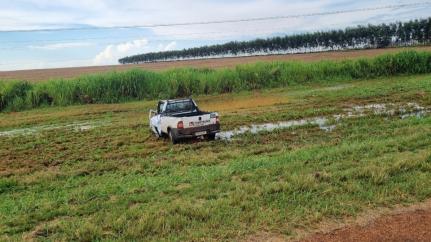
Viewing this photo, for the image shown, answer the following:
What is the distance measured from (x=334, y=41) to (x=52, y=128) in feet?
396

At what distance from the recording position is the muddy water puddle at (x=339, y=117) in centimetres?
1575

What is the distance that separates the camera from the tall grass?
31656 millimetres

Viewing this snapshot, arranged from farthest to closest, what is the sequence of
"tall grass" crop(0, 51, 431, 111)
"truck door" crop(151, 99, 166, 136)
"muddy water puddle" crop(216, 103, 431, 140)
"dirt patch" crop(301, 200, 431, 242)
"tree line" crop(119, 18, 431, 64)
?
"tree line" crop(119, 18, 431, 64) < "tall grass" crop(0, 51, 431, 111) < "muddy water puddle" crop(216, 103, 431, 140) < "truck door" crop(151, 99, 166, 136) < "dirt patch" crop(301, 200, 431, 242)

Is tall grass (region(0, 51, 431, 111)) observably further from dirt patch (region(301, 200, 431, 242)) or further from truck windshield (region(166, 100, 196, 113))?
dirt patch (region(301, 200, 431, 242))

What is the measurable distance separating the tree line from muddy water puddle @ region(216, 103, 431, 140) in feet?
318

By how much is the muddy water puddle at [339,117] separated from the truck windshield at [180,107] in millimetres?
1566

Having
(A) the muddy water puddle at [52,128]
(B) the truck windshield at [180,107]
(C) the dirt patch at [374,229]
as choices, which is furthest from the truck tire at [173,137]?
(C) the dirt patch at [374,229]

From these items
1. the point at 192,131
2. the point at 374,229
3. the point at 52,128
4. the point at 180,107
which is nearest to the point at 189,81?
the point at 52,128

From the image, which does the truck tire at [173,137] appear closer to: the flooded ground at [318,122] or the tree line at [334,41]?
the flooded ground at [318,122]

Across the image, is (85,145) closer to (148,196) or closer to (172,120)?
(172,120)

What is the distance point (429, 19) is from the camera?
344ft

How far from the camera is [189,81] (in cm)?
3394

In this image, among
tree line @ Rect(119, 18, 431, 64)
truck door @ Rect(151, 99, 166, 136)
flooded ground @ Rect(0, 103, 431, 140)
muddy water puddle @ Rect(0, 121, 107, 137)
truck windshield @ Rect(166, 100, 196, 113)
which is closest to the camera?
truck door @ Rect(151, 99, 166, 136)

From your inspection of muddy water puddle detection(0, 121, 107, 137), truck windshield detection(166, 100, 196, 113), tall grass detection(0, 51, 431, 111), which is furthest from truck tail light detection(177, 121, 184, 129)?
tall grass detection(0, 51, 431, 111)
